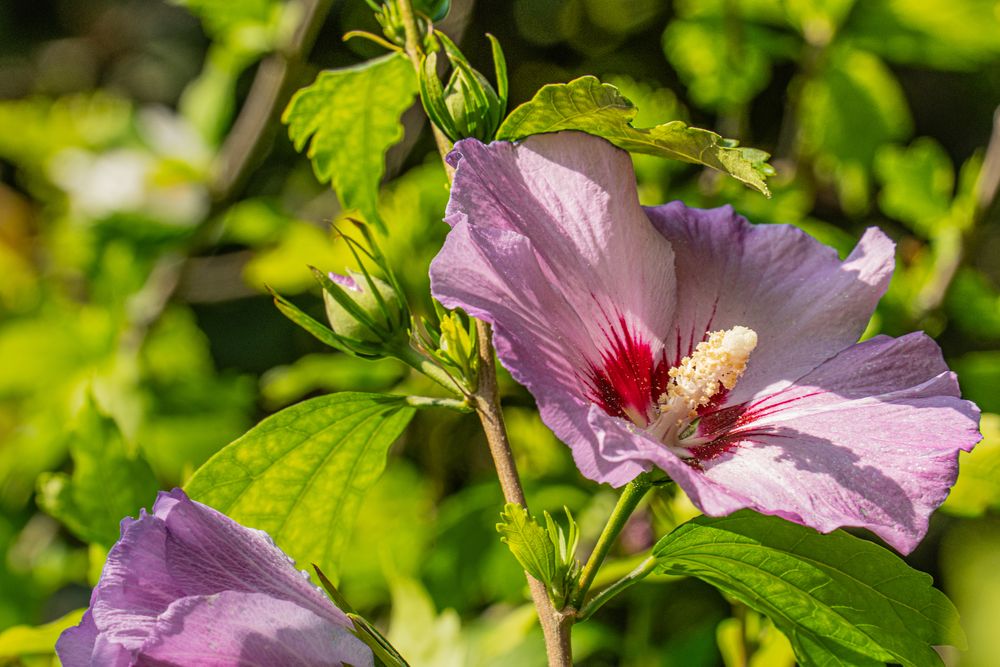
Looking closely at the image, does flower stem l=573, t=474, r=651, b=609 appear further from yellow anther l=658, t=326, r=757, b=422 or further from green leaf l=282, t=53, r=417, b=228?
green leaf l=282, t=53, r=417, b=228

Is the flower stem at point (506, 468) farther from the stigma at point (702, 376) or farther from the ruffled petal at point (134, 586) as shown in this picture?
the ruffled petal at point (134, 586)

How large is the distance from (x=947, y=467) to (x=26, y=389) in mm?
1814

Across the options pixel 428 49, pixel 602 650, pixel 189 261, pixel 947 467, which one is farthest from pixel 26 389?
pixel 947 467

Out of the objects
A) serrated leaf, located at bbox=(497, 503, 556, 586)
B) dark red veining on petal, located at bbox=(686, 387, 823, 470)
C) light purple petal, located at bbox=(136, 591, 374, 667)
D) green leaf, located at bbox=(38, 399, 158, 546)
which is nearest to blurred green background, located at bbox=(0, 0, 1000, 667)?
green leaf, located at bbox=(38, 399, 158, 546)

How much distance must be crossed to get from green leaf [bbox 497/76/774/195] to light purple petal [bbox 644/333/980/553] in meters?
0.18

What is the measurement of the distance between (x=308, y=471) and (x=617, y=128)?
0.37 m

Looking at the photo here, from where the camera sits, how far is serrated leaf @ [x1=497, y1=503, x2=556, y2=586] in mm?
763

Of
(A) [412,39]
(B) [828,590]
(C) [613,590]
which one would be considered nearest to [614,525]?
(C) [613,590]

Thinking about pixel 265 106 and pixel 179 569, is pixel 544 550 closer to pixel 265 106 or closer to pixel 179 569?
pixel 179 569

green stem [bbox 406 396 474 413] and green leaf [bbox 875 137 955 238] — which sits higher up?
green stem [bbox 406 396 474 413]

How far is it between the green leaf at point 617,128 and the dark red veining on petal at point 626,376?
0.14m

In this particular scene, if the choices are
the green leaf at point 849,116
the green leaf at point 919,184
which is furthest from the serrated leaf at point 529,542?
the green leaf at point 849,116

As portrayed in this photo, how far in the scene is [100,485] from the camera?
1.18 meters

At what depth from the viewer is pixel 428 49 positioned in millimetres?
983
